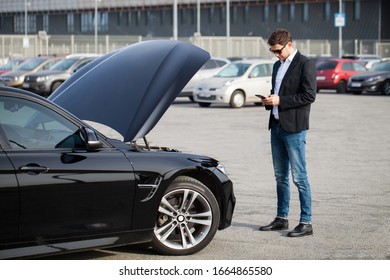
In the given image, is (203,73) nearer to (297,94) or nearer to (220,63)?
(220,63)

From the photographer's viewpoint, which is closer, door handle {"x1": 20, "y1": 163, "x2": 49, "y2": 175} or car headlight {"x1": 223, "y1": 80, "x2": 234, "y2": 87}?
door handle {"x1": 20, "y1": 163, "x2": 49, "y2": 175}

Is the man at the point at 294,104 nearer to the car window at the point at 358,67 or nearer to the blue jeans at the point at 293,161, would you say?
the blue jeans at the point at 293,161

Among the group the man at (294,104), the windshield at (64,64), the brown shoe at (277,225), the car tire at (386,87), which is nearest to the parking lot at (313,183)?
the brown shoe at (277,225)

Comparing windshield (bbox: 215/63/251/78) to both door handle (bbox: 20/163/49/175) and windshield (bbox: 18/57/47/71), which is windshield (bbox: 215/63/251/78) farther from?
door handle (bbox: 20/163/49/175)

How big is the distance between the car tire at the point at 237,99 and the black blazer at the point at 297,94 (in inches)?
797

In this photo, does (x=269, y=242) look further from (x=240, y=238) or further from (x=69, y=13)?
(x=69, y=13)

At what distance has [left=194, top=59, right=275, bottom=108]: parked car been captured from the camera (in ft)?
93.1

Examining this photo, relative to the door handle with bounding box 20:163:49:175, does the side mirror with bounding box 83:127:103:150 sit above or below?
above

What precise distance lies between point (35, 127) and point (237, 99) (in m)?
22.0

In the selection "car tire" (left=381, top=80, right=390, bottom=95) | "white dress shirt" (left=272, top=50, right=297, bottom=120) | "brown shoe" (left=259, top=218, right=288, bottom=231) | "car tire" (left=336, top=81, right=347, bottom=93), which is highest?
"white dress shirt" (left=272, top=50, right=297, bottom=120)

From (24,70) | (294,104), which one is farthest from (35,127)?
(24,70)

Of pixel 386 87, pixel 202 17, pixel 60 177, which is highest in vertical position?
pixel 60 177

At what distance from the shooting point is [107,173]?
6.64 m

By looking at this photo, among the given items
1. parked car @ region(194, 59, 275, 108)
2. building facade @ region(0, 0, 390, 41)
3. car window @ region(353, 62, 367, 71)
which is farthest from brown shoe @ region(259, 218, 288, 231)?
building facade @ region(0, 0, 390, 41)
